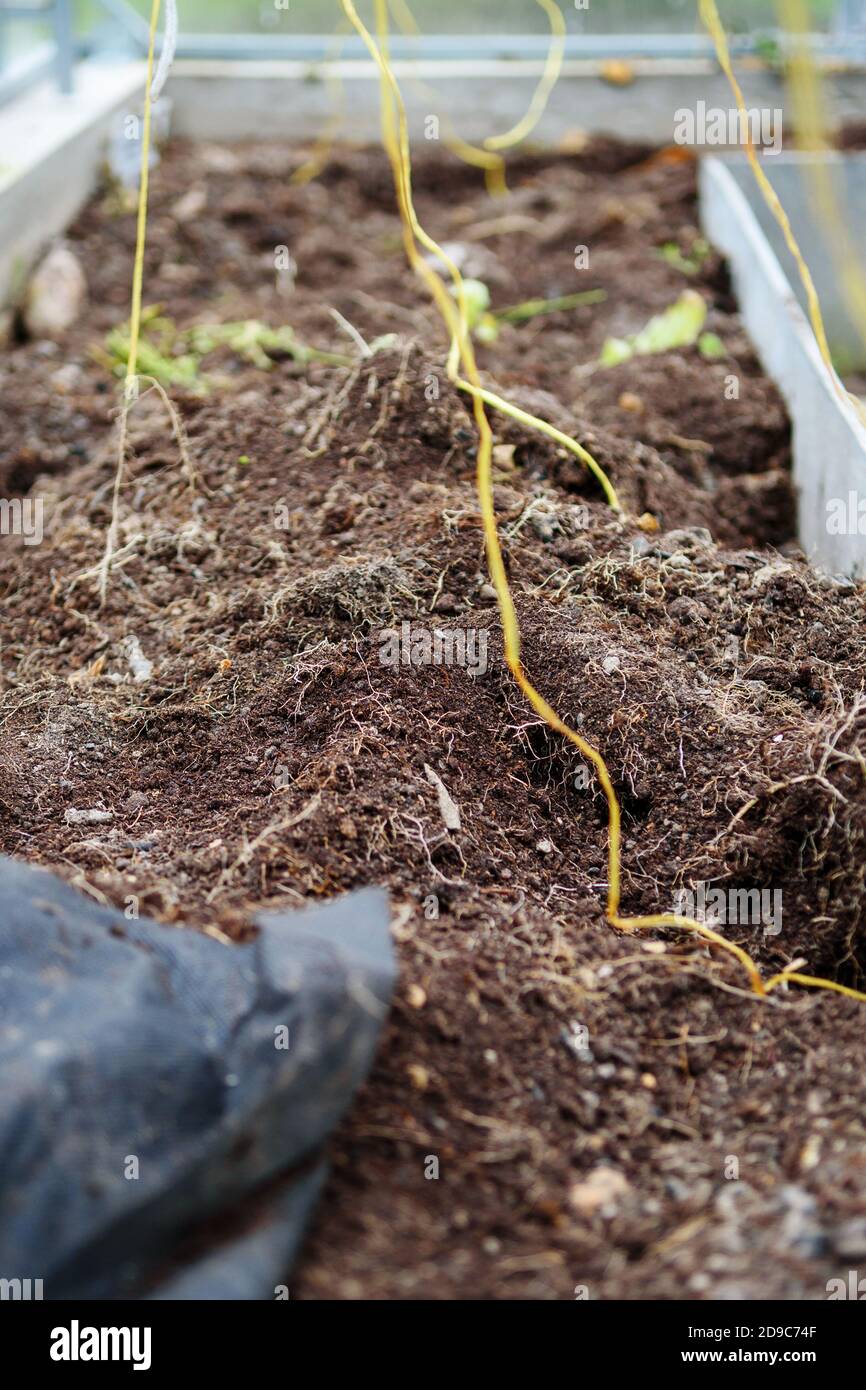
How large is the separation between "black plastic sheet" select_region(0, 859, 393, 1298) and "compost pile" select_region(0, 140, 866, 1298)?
102 millimetres

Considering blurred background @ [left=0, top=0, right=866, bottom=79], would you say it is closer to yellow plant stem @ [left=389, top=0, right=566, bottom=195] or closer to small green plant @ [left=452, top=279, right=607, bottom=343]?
yellow plant stem @ [left=389, top=0, right=566, bottom=195]

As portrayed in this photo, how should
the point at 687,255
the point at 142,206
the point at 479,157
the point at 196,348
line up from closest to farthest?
1. the point at 142,206
2. the point at 196,348
3. the point at 687,255
4. the point at 479,157

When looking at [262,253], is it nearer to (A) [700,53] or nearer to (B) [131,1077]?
(A) [700,53]

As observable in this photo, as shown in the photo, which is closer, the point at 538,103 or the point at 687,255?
the point at 687,255

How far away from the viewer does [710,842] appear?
242cm

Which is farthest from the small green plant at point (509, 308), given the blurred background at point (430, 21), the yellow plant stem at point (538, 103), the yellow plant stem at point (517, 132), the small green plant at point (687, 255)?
the blurred background at point (430, 21)

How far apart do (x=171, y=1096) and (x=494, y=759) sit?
115cm

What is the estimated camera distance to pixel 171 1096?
5.28 ft

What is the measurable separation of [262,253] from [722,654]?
3.57 metres

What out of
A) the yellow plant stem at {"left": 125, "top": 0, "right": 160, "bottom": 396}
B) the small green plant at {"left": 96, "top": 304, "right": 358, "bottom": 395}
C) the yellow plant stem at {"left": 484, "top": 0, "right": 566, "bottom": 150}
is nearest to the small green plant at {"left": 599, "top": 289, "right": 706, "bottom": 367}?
the small green plant at {"left": 96, "top": 304, "right": 358, "bottom": 395}

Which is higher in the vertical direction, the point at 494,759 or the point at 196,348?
the point at 196,348

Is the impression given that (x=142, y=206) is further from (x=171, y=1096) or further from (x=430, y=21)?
(x=430, y=21)

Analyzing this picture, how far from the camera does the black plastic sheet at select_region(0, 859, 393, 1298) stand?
1527mm

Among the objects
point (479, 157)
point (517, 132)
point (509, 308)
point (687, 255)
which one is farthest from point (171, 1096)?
point (517, 132)
